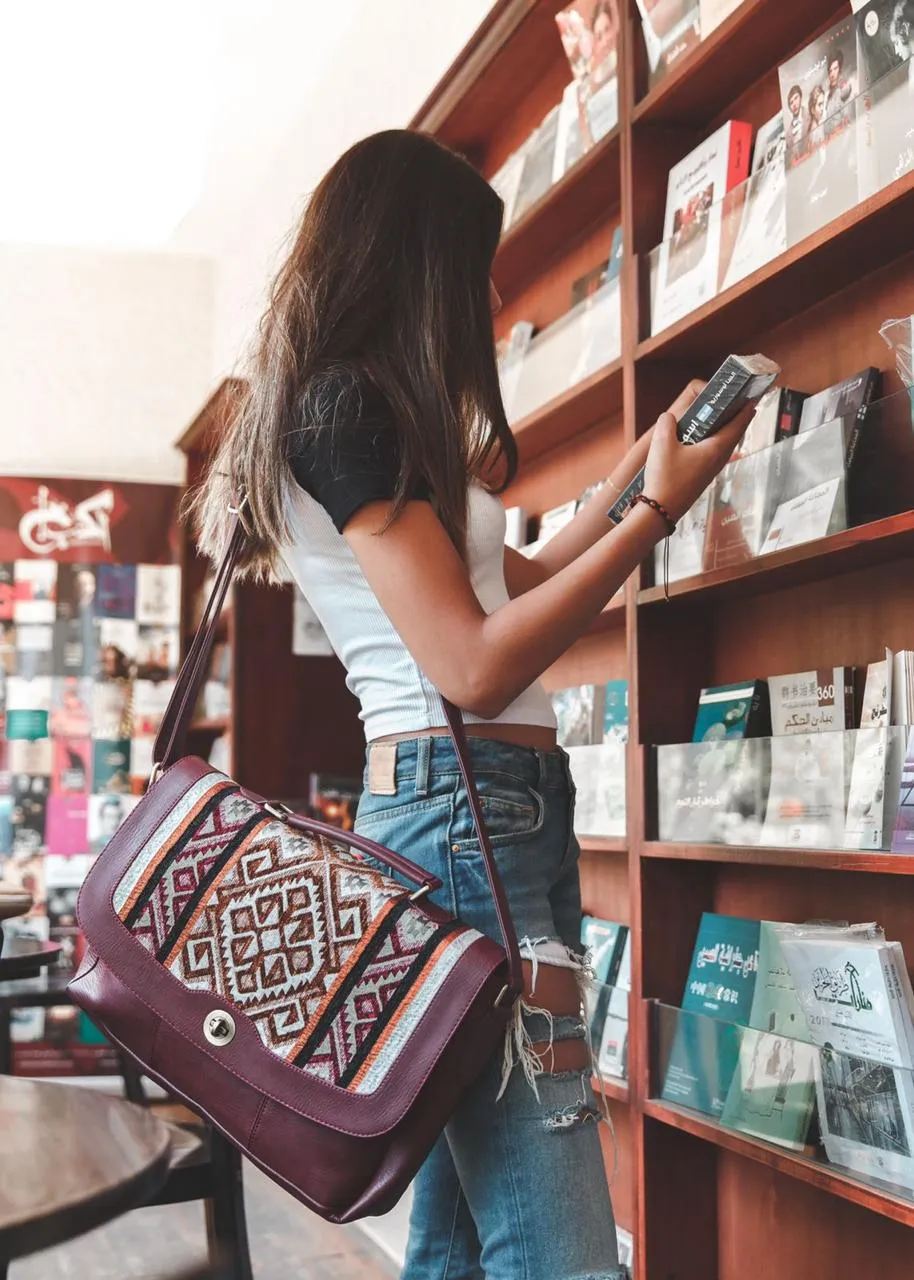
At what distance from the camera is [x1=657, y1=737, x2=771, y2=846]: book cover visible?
64.8 inches

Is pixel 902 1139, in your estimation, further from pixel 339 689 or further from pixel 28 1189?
pixel 339 689

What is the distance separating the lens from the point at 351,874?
104cm

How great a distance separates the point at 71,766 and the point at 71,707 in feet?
0.80

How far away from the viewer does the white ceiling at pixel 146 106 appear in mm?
3906

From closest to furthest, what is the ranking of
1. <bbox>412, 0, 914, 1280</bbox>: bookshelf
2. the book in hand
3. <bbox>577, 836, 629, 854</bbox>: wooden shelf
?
the book in hand < <bbox>412, 0, 914, 1280</bbox>: bookshelf < <bbox>577, 836, 629, 854</bbox>: wooden shelf

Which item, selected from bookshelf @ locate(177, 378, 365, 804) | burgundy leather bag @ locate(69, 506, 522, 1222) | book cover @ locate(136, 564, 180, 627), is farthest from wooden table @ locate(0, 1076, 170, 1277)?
book cover @ locate(136, 564, 180, 627)

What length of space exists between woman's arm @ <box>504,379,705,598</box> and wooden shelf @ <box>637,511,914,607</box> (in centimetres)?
23

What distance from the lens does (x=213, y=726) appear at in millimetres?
4617

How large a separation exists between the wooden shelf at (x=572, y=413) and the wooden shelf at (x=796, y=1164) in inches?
45.7

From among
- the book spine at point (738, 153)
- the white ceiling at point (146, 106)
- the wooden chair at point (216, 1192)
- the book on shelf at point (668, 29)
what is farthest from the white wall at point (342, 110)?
the wooden chair at point (216, 1192)

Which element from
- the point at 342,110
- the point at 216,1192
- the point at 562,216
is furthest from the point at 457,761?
the point at 342,110

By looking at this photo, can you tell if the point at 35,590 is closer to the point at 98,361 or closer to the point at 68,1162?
the point at 98,361

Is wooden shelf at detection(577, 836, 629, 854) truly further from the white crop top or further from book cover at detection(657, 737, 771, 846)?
the white crop top

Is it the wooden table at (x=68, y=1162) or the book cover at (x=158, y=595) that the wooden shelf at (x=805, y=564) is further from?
the book cover at (x=158, y=595)
